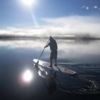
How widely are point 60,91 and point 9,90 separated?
308 cm

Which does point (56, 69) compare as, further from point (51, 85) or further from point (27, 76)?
point (51, 85)

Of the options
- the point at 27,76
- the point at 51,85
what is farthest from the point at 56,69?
the point at 51,85

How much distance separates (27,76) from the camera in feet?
68.0

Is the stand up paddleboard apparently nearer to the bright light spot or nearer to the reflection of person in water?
the bright light spot

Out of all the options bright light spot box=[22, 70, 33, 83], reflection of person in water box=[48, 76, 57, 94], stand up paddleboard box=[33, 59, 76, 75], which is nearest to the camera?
reflection of person in water box=[48, 76, 57, 94]

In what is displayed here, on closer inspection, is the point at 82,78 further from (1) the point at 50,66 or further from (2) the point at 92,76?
(1) the point at 50,66

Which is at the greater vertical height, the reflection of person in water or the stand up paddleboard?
the stand up paddleboard

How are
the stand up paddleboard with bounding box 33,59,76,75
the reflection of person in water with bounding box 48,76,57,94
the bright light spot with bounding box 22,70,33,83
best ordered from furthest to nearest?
the stand up paddleboard with bounding box 33,59,76,75 < the bright light spot with bounding box 22,70,33,83 < the reflection of person in water with bounding box 48,76,57,94

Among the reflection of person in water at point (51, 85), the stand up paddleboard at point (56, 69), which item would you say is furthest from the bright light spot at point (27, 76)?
the reflection of person in water at point (51, 85)

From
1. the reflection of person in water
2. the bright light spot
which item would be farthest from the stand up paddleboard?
the reflection of person in water

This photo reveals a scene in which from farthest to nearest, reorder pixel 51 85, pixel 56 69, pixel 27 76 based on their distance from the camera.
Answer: pixel 56 69 < pixel 27 76 < pixel 51 85

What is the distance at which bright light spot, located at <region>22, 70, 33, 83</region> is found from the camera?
751 inches

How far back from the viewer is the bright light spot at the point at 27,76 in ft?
62.6

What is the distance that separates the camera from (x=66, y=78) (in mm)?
18750
